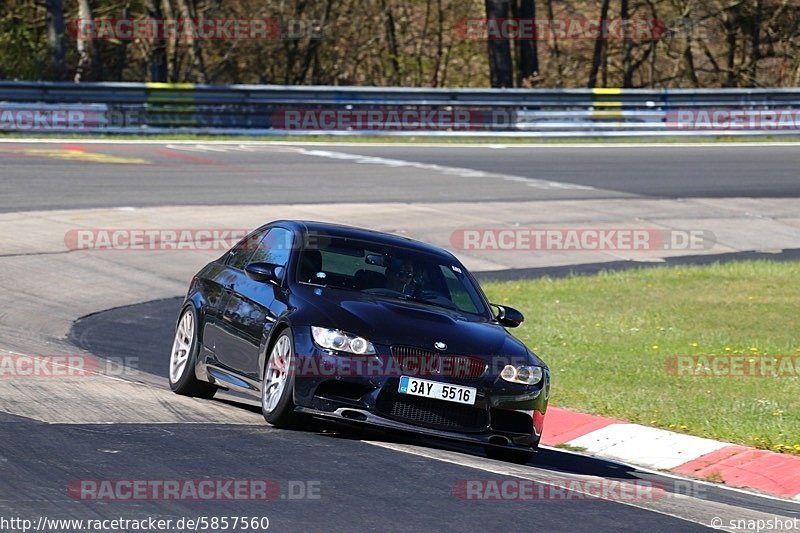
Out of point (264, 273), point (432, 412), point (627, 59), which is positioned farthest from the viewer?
point (627, 59)

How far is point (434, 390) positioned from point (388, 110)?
78.5ft

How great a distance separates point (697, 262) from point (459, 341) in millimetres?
12655

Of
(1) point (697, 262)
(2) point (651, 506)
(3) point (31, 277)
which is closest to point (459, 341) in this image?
(2) point (651, 506)

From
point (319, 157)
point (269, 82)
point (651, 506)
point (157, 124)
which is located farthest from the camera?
point (269, 82)

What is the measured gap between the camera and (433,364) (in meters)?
8.77

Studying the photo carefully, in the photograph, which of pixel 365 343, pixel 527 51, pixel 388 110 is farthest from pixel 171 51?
pixel 365 343

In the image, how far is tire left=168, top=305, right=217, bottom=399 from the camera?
10.5 meters

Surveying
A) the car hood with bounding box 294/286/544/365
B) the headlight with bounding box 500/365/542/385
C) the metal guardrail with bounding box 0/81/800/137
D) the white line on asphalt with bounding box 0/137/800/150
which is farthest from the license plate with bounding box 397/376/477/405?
the metal guardrail with bounding box 0/81/800/137

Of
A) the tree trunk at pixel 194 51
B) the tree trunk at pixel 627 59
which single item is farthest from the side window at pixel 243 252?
the tree trunk at pixel 627 59

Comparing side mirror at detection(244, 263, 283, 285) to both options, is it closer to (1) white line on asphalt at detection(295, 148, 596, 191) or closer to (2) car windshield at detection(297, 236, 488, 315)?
(2) car windshield at detection(297, 236, 488, 315)

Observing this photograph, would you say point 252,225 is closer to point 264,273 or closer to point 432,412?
point 264,273

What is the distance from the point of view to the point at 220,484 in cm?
711

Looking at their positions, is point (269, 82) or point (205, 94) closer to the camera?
point (205, 94)

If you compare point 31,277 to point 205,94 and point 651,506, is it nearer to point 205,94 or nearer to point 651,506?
point 651,506
